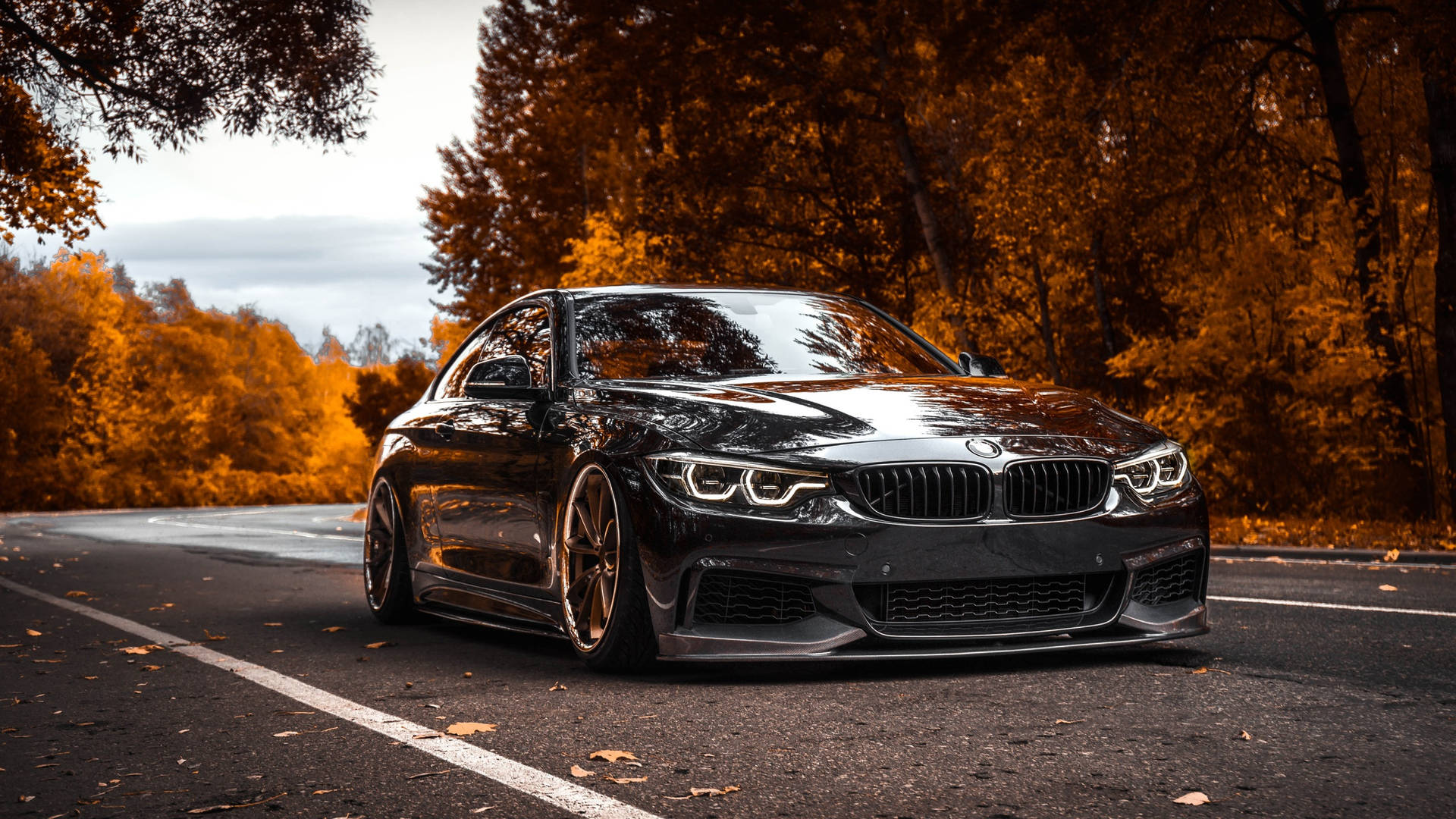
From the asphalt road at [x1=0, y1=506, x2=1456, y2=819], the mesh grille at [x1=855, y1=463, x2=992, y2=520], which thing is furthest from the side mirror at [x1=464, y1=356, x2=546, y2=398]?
the mesh grille at [x1=855, y1=463, x2=992, y2=520]

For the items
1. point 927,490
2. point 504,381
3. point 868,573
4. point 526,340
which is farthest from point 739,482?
point 526,340

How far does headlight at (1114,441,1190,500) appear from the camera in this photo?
18.9ft

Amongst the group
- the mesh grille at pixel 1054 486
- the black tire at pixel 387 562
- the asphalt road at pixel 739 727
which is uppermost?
the mesh grille at pixel 1054 486

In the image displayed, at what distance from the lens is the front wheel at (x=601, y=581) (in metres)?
5.73

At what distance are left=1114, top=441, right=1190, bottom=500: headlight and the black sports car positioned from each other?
0.01m

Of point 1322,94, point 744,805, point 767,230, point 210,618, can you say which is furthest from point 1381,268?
point 744,805

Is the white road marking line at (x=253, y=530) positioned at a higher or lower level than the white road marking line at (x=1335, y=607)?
lower

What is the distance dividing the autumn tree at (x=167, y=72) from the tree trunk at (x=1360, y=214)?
1072 centimetres

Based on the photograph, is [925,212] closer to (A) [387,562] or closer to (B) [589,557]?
(A) [387,562]

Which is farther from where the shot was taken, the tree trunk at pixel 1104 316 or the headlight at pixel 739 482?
the tree trunk at pixel 1104 316

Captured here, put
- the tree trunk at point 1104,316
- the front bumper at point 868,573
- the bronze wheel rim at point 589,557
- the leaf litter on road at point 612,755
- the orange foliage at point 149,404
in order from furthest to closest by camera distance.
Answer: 1. the orange foliage at point 149,404
2. the tree trunk at point 1104,316
3. the bronze wheel rim at point 589,557
4. the front bumper at point 868,573
5. the leaf litter on road at point 612,755

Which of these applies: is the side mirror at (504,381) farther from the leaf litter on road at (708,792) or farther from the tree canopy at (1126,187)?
the tree canopy at (1126,187)

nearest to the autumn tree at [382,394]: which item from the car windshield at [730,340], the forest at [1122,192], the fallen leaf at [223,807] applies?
the forest at [1122,192]

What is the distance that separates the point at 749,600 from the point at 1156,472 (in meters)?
1.61
